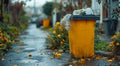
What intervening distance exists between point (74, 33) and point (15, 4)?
66.8ft

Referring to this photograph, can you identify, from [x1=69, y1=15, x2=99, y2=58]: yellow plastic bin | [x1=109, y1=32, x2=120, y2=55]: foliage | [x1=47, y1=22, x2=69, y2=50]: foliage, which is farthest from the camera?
[x1=47, y1=22, x2=69, y2=50]: foliage

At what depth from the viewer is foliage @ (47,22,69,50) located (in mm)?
12506

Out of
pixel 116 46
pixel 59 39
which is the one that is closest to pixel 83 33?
pixel 116 46

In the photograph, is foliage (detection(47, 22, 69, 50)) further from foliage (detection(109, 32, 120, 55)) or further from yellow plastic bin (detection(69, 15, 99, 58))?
foliage (detection(109, 32, 120, 55))

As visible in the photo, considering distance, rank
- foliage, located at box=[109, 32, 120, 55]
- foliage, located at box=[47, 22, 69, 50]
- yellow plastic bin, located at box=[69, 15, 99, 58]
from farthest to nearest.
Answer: foliage, located at box=[47, 22, 69, 50] < foliage, located at box=[109, 32, 120, 55] < yellow plastic bin, located at box=[69, 15, 99, 58]

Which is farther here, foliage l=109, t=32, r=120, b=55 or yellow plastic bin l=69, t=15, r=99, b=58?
foliage l=109, t=32, r=120, b=55

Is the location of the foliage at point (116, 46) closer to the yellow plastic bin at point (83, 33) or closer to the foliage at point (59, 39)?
the yellow plastic bin at point (83, 33)

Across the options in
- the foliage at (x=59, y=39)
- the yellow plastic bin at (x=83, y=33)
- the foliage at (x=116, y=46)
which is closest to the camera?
the yellow plastic bin at (x=83, y=33)

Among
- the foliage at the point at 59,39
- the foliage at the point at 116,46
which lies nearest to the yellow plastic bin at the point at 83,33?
the foliage at the point at 116,46

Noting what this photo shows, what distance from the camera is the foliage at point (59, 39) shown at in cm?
1251

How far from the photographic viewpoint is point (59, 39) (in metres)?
13.1

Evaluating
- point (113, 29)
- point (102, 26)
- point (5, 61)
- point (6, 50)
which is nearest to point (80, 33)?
point (5, 61)

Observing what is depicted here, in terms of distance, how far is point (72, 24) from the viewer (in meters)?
10.1

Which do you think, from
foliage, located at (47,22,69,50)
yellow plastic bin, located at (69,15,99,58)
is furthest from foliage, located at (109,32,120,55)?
foliage, located at (47,22,69,50)
